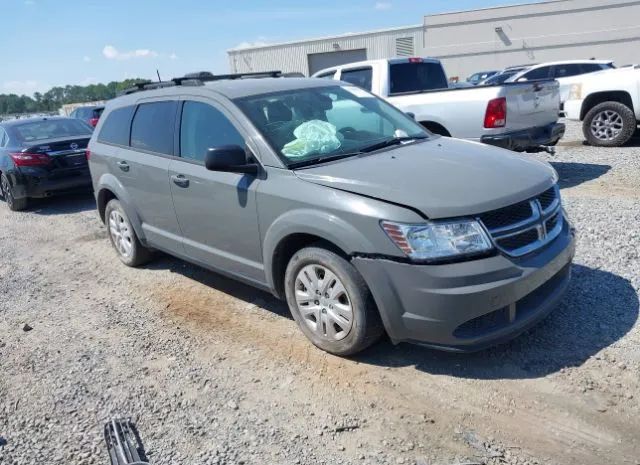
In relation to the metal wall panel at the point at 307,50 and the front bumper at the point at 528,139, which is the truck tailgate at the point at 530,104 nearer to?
the front bumper at the point at 528,139

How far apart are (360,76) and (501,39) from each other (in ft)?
123

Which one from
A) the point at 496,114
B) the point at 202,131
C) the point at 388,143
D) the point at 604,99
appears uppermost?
the point at 202,131

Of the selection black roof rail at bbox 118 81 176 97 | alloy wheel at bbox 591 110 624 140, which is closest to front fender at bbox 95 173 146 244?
black roof rail at bbox 118 81 176 97

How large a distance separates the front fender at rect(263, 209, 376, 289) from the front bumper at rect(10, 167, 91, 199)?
22.2 ft

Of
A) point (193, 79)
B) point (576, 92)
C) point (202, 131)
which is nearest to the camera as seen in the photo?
point (202, 131)

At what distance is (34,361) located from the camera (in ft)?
13.7

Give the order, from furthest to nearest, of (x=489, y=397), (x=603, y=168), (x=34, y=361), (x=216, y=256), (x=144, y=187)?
(x=603, y=168) → (x=144, y=187) → (x=216, y=256) → (x=34, y=361) → (x=489, y=397)

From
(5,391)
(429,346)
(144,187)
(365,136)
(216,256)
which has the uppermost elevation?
(365,136)

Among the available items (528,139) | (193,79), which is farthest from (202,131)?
(528,139)

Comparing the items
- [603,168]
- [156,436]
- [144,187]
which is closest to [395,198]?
[156,436]

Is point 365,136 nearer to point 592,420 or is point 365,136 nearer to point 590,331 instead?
point 590,331

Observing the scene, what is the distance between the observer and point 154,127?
5125 mm

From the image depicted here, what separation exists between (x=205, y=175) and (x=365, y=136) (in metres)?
1.29

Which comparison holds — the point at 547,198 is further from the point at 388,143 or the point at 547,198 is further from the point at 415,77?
the point at 415,77
